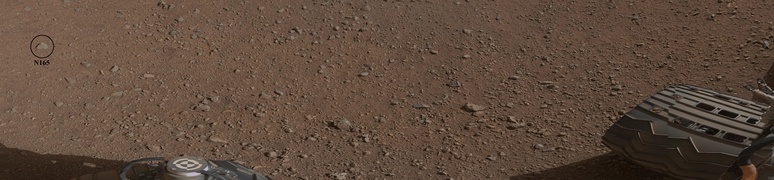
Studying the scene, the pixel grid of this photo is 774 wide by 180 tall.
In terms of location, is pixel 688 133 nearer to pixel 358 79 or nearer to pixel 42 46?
pixel 358 79

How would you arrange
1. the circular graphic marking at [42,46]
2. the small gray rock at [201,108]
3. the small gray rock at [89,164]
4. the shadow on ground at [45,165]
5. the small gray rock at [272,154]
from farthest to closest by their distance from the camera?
the circular graphic marking at [42,46]
the small gray rock at [201,108]
the small gray rock at [272,154]
the small gray rock at [89,164]
the shadow on ground at [45,165]

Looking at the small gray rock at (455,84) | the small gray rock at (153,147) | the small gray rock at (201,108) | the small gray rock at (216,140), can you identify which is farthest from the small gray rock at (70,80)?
the small gray rock at (455,84)

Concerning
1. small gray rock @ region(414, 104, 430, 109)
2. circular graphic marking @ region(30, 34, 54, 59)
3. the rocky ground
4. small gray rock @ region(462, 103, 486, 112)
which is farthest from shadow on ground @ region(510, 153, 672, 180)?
circular graphic marking @ region(30, 34, 54, 59)

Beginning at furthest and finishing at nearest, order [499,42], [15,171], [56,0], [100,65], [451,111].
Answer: [56,0] → [499,42] → [100,65] → [451,111] → [15,171]

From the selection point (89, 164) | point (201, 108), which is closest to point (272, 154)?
point (201, 108)

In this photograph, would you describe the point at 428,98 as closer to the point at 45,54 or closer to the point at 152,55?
the point at 152,55

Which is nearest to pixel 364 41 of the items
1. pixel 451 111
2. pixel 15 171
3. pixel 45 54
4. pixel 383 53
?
pixel 383 53

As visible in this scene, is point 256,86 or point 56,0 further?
point 56,0

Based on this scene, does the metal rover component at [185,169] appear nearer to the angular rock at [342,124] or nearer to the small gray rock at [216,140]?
the small gray rock at [216,140]
